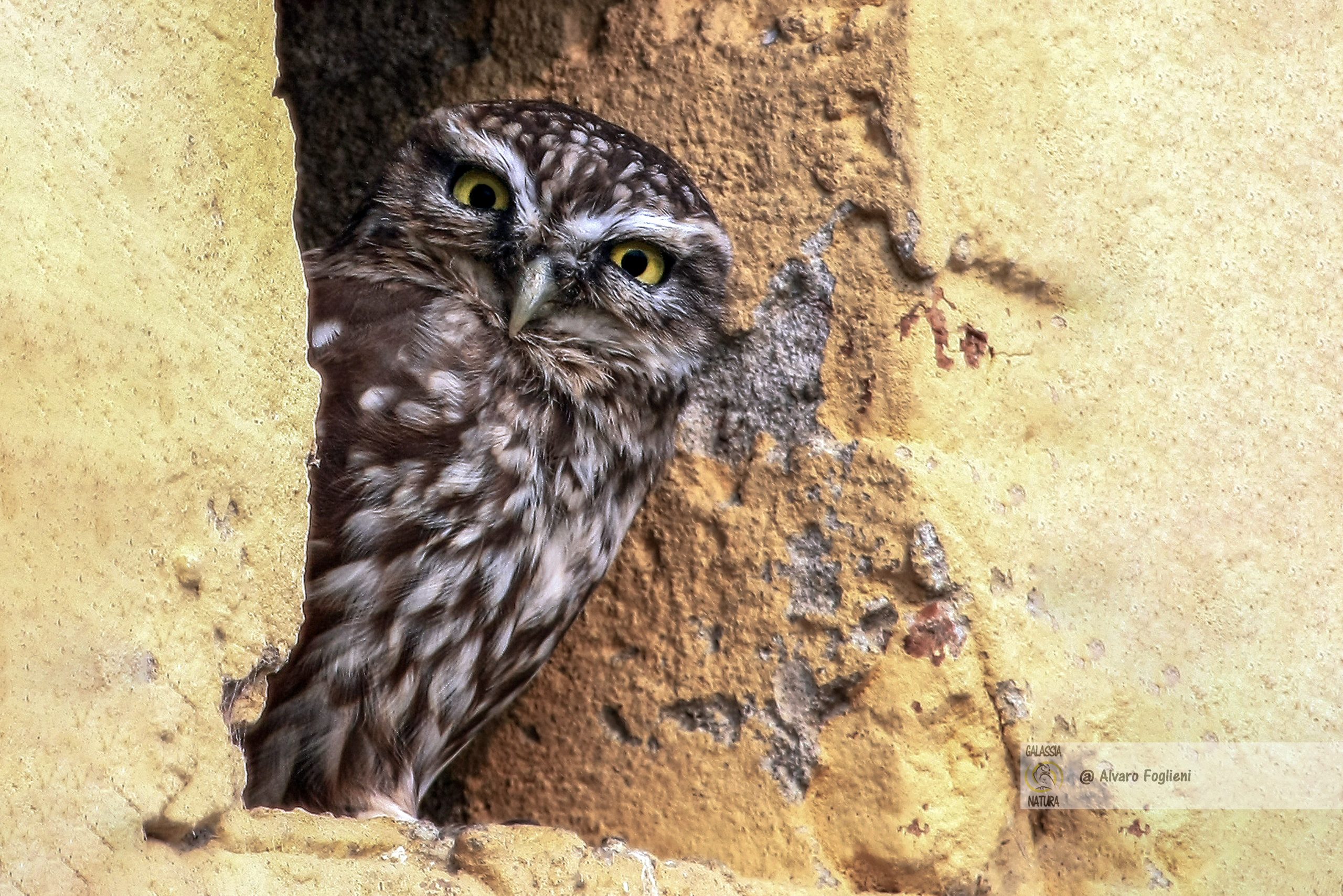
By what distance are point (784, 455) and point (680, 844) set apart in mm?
866

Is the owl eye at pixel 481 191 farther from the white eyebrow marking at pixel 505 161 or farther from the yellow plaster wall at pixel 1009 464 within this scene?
the yellow plaster wall at pixel 1009 464

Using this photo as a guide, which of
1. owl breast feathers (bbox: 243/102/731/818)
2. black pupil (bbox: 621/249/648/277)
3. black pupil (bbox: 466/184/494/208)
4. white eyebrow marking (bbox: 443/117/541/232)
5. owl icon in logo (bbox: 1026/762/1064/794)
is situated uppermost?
white eyebrow marking (bbox: 443/117/541/232)

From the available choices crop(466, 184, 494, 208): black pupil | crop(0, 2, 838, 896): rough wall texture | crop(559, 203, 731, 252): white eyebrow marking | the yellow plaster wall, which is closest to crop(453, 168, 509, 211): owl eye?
crop(466, 184, 494, 208): black pupil

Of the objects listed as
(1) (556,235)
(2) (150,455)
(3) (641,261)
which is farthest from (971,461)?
(2) (150,455)

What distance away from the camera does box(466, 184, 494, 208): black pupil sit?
2818mm

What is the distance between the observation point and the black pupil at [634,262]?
288 centimetres

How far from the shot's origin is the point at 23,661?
1.49 m

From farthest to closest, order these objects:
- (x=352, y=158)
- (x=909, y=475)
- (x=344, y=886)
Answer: (x=352, y=158) → (x=909, y=475) → (x=344, y=886)

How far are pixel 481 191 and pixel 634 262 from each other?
34cm

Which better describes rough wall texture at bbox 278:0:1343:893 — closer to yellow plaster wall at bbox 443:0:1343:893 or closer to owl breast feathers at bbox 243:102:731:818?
yellow plaster wall at bbox 443:0:1343:893

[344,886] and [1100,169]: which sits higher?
[1100,169]

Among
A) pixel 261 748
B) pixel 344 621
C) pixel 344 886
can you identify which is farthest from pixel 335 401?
pixel 344 886

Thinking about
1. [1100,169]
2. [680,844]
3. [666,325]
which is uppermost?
[1100,169]

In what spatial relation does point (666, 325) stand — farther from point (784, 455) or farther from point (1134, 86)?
point (1134, 86)
